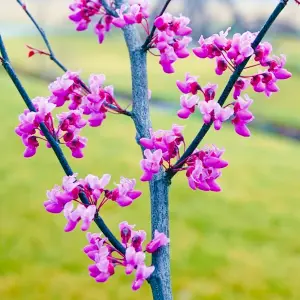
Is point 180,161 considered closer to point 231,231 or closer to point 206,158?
point 206,158

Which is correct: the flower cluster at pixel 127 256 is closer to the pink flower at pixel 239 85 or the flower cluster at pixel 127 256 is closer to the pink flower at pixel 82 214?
the pink flower at pixel 82 214

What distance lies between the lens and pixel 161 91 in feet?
43.9

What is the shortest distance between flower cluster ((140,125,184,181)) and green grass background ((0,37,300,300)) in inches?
110

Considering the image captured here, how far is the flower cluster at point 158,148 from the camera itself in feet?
3.37

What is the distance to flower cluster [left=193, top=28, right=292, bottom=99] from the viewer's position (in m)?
0.99

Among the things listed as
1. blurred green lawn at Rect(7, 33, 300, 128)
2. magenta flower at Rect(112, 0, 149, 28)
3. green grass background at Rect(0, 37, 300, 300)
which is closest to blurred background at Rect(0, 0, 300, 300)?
green grass background at Rect(0, 37, 300, 300)

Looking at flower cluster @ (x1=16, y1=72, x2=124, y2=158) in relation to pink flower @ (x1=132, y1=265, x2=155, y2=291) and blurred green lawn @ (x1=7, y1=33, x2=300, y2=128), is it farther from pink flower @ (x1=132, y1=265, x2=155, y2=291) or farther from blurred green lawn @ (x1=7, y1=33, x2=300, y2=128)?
blurred green lawn @ (x1=7, y1=33, x2=300, y2=128)

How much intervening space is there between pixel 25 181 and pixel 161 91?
7.95 meters

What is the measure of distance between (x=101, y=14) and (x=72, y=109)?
30cm

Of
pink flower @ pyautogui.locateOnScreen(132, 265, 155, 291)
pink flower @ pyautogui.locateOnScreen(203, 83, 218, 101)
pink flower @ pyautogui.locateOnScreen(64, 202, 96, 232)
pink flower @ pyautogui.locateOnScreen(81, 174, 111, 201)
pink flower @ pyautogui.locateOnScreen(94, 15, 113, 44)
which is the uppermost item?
pink flower @ pyautogui.locateOnScreen(94, 15, 113, 44)

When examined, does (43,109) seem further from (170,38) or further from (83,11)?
(83,11)

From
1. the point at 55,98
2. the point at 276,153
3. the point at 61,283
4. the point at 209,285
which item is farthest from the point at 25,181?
the point at 55,98

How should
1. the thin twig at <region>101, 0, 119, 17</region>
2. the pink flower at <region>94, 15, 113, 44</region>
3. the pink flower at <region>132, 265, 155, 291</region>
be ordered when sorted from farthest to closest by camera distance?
1. the pink flower at <region>94, 15, 113, 44</region>
2. the thin twig at <region>101, 0, 119, 17</region>
3. the pink flower at <region>132, 265, 155, 291</region>

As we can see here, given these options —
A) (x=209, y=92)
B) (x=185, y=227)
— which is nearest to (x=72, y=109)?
(x=209, y=92)
